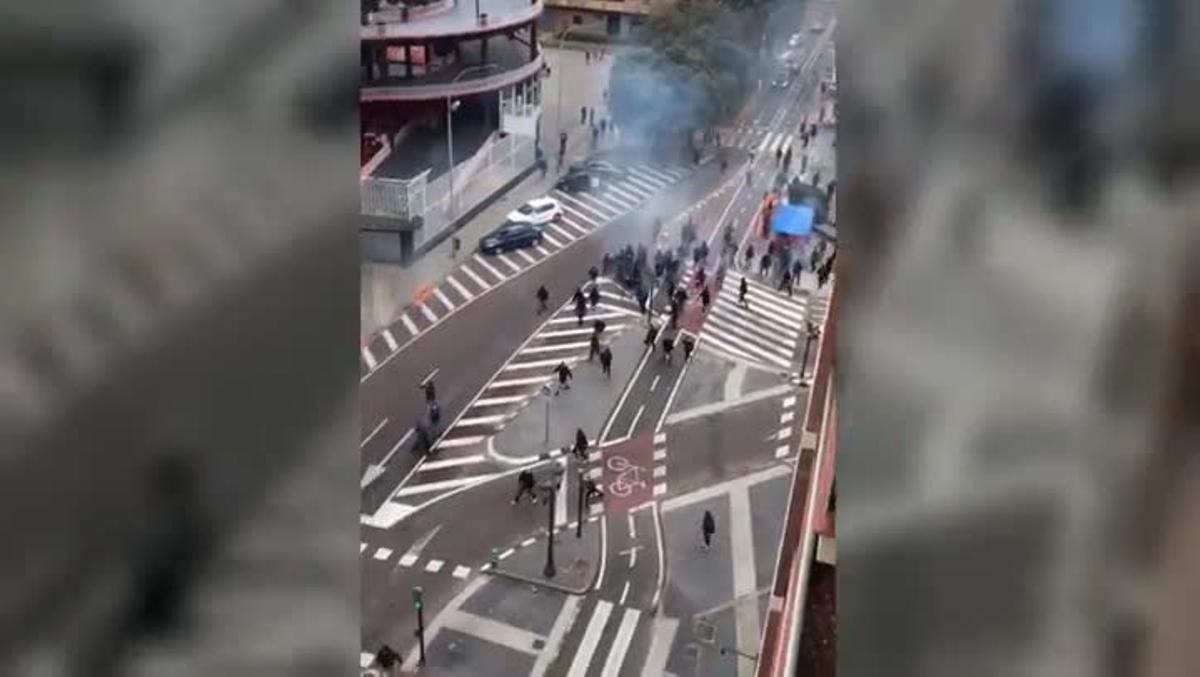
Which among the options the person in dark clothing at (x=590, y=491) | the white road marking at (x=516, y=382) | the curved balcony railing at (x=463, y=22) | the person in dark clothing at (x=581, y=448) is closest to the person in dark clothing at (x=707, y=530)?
the person in dark clothing at (x=590, y=491)

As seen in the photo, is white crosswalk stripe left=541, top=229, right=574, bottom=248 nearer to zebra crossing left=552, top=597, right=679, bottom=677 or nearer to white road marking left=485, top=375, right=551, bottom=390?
white road marking left=485, top=375, right=551, bottom=390

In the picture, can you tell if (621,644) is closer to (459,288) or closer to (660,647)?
(660,647)

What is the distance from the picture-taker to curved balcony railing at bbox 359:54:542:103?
4629mm

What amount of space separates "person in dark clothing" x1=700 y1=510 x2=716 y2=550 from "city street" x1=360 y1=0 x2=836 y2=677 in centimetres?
1

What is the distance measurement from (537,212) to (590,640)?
190cm

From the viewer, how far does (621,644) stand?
10.5 ft

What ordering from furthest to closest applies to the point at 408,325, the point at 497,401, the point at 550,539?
the point at 408,325 → the point at 497,401 → the point at 550,539

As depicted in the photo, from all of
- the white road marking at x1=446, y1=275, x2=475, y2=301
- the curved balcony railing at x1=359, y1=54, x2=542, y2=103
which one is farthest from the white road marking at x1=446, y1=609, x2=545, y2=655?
the curved balcony railing at x1=359, y1=54, x2=542, y2=103

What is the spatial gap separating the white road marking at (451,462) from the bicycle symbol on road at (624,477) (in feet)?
1.27

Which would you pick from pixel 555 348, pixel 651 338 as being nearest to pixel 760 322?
pixel 651 338
